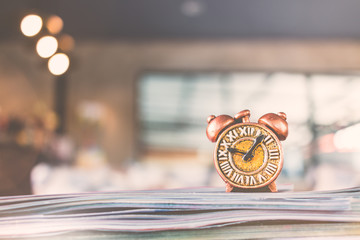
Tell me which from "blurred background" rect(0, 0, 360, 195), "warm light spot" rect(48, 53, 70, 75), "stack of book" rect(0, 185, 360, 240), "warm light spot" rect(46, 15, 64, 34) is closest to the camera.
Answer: "stack of book" rect(0, 185, 360, 240)

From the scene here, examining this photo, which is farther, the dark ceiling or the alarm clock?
the dark ceiling

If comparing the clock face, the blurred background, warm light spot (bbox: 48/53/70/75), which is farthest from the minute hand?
the blurred background

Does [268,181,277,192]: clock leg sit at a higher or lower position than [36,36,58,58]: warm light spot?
lower

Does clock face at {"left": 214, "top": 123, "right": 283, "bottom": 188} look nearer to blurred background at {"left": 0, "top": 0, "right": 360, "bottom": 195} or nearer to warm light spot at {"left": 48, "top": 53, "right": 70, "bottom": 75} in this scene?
warm light spot at {"left": 48, "top": 53, "right": 70, "bottom": 75}

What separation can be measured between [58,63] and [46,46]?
303 millimetres

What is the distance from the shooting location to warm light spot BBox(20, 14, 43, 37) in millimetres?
2480

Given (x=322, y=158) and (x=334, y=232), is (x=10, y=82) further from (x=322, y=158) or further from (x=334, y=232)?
(x=334, y=232)

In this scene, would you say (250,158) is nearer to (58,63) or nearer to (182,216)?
(182,216)

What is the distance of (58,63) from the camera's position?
3.00 meters

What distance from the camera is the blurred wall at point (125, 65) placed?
487cm

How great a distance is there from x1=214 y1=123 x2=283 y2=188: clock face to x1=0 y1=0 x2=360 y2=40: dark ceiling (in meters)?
3.35

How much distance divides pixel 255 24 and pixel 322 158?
1.86 metres

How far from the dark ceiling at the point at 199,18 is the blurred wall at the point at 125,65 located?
176mm

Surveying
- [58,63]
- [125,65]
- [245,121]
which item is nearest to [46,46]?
[58,63]
